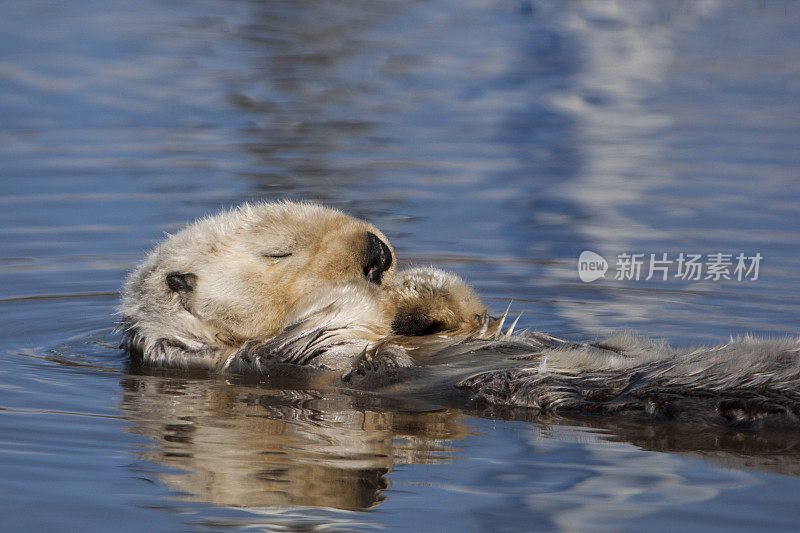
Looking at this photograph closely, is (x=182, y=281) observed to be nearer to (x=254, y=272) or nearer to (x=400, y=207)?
(x=254, y=272)

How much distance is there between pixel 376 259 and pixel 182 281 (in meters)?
0.84

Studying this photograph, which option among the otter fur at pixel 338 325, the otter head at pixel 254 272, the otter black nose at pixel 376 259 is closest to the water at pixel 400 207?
the otter fur at pixel 338 325

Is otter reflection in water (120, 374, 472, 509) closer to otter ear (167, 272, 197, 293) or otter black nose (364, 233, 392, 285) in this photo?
otter ear (167, 272, 197, 293)

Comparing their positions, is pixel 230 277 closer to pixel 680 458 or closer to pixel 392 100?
pixel 680 458

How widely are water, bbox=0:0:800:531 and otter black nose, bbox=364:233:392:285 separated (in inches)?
21.7

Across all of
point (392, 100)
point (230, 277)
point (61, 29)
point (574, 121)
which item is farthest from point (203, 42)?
point (230, 277)

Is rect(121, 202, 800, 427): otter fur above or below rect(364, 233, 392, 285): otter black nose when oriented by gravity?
below

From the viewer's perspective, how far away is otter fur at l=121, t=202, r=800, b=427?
12.7ft

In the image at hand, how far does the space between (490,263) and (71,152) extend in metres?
4.05

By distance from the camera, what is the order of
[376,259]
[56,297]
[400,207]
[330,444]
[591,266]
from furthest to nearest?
[400,207] → [591,266] → [56,297] → [376,259] → [330,444]

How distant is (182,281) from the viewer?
459cm

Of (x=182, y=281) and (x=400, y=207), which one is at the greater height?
(x=400, y=207)

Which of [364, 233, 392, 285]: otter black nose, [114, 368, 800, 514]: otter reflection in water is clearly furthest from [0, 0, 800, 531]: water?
[364, 233, 392, 285]: otter black nose

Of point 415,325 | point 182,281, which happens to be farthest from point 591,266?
point 182,281
